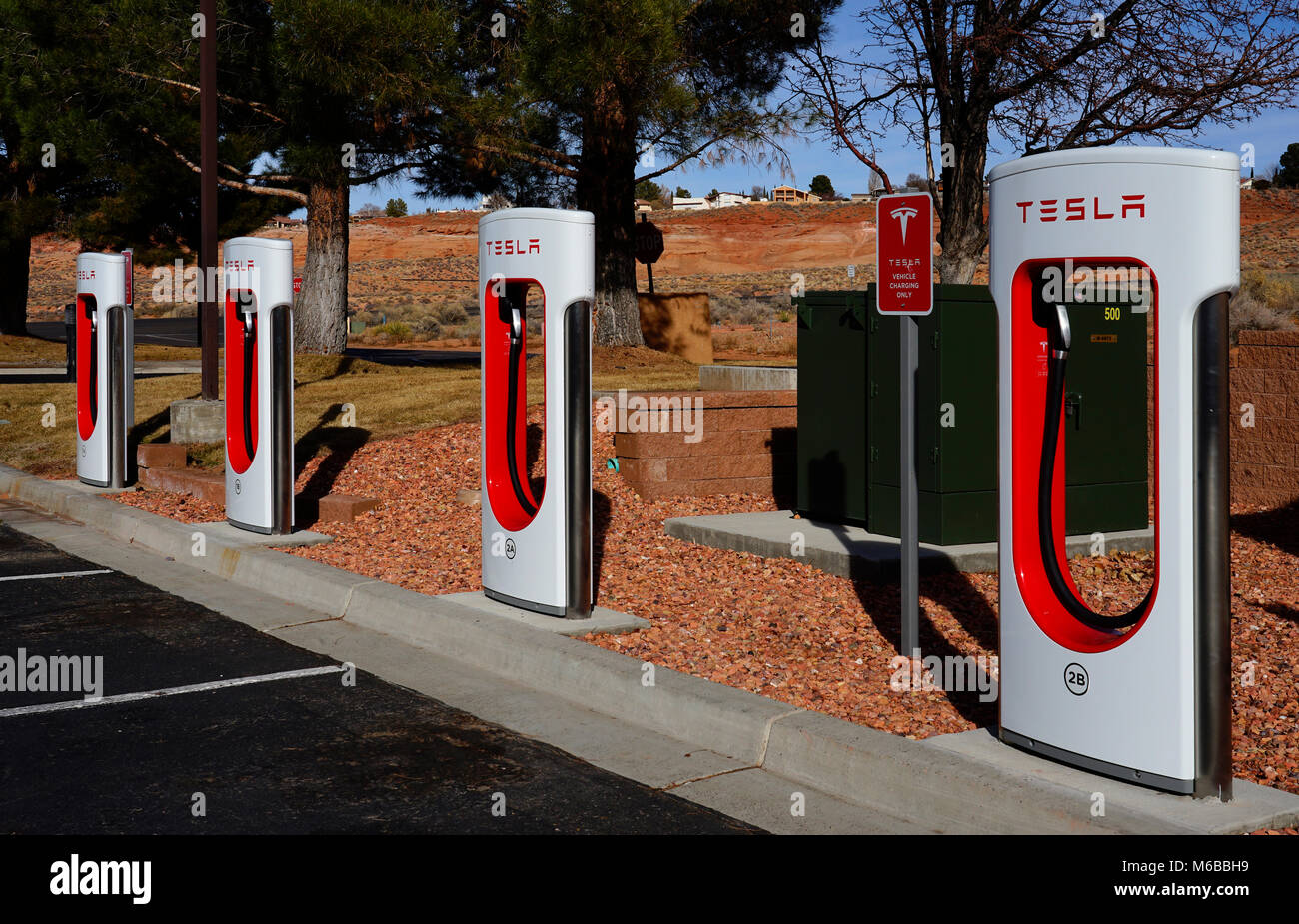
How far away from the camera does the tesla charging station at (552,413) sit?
22.8ft

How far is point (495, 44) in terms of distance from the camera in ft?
60.5

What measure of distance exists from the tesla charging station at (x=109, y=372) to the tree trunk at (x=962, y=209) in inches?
310

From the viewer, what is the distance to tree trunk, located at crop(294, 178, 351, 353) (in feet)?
67.3

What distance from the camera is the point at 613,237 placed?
19.8 metres

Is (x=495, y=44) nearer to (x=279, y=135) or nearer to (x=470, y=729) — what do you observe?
(x=279, y=135)

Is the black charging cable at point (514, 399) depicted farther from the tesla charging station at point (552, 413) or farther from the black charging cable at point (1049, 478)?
the black charging cable at point (1049, 478)

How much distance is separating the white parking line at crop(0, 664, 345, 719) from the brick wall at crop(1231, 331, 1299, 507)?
259 inches

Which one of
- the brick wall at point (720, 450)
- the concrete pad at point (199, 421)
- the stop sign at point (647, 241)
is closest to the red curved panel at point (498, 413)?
the brick wall at point (720, 450)

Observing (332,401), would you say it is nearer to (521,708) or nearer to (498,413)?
(498,413)

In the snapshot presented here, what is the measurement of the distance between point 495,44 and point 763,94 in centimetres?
370

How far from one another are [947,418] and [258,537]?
4.80 metres

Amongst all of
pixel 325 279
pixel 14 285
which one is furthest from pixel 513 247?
pixel 14 285
